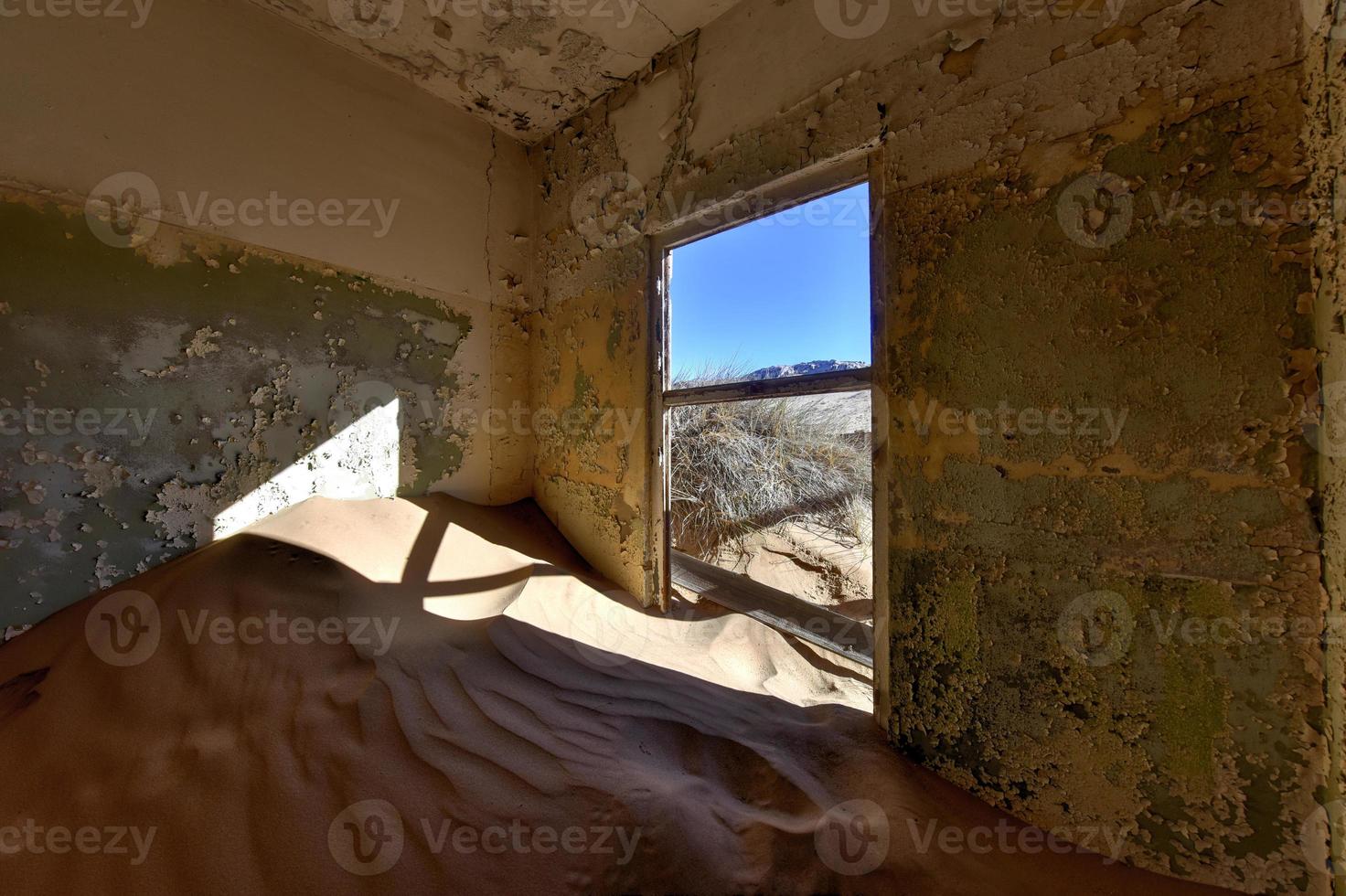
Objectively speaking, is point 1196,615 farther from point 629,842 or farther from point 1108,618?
point 629,842

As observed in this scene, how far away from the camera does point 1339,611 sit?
3.09ft

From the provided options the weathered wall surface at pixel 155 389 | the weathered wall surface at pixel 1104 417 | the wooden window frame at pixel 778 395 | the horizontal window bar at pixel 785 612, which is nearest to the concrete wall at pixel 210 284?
the weathered wall surface at pixel 155 389

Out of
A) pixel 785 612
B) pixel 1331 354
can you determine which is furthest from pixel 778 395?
pixel 1331 354

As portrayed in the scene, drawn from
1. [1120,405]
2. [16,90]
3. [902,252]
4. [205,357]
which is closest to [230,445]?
[205,357]

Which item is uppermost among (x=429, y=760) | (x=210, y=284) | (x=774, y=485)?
(x=210, y=284)

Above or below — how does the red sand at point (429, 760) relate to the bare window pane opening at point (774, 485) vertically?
below

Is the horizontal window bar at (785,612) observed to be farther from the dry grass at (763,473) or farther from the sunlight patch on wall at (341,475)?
the sunlight patch on wall at (341,475)

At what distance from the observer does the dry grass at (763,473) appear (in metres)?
4.50

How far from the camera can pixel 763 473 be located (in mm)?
4605

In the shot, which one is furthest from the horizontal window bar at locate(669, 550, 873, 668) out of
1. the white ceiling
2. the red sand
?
the white ceiling

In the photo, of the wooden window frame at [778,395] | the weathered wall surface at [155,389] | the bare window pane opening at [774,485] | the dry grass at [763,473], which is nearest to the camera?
the wooden window frame at [778,395]

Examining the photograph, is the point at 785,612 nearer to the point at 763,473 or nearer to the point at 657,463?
the point at 657,463

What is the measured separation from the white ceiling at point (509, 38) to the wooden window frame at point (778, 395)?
2.94 feet

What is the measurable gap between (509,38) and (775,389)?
2191 mm
